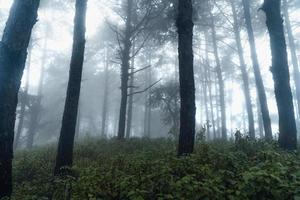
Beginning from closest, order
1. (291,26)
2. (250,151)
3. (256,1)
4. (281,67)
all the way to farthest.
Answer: (250,151), (281,67), (256,1), (291,26)

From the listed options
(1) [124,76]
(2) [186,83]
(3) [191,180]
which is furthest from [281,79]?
(1) [124,76]

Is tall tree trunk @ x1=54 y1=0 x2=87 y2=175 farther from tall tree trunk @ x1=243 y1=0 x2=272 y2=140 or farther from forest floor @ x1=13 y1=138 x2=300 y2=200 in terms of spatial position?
tall tree trunk @ x1=243 y1=0 x2=272 y2=140

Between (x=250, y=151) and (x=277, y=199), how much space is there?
4.70 m

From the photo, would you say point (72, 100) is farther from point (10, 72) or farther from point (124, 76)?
point (124, 76)

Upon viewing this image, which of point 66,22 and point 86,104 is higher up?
point 66,22

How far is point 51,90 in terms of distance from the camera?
1804 inches

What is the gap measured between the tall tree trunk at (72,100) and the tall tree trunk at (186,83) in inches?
137

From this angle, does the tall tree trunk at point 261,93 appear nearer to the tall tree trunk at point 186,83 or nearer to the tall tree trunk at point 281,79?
the tall tree trunk at point 281,79

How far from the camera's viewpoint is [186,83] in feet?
26.5

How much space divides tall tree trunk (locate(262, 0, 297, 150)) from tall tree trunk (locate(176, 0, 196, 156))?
3.58 metres

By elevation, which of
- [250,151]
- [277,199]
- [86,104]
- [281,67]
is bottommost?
[277,199]

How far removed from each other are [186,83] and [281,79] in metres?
3.90

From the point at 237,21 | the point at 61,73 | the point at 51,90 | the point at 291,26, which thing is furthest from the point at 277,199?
the point at 51,90

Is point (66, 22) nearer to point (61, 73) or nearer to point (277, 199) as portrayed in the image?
point (61, 73)
